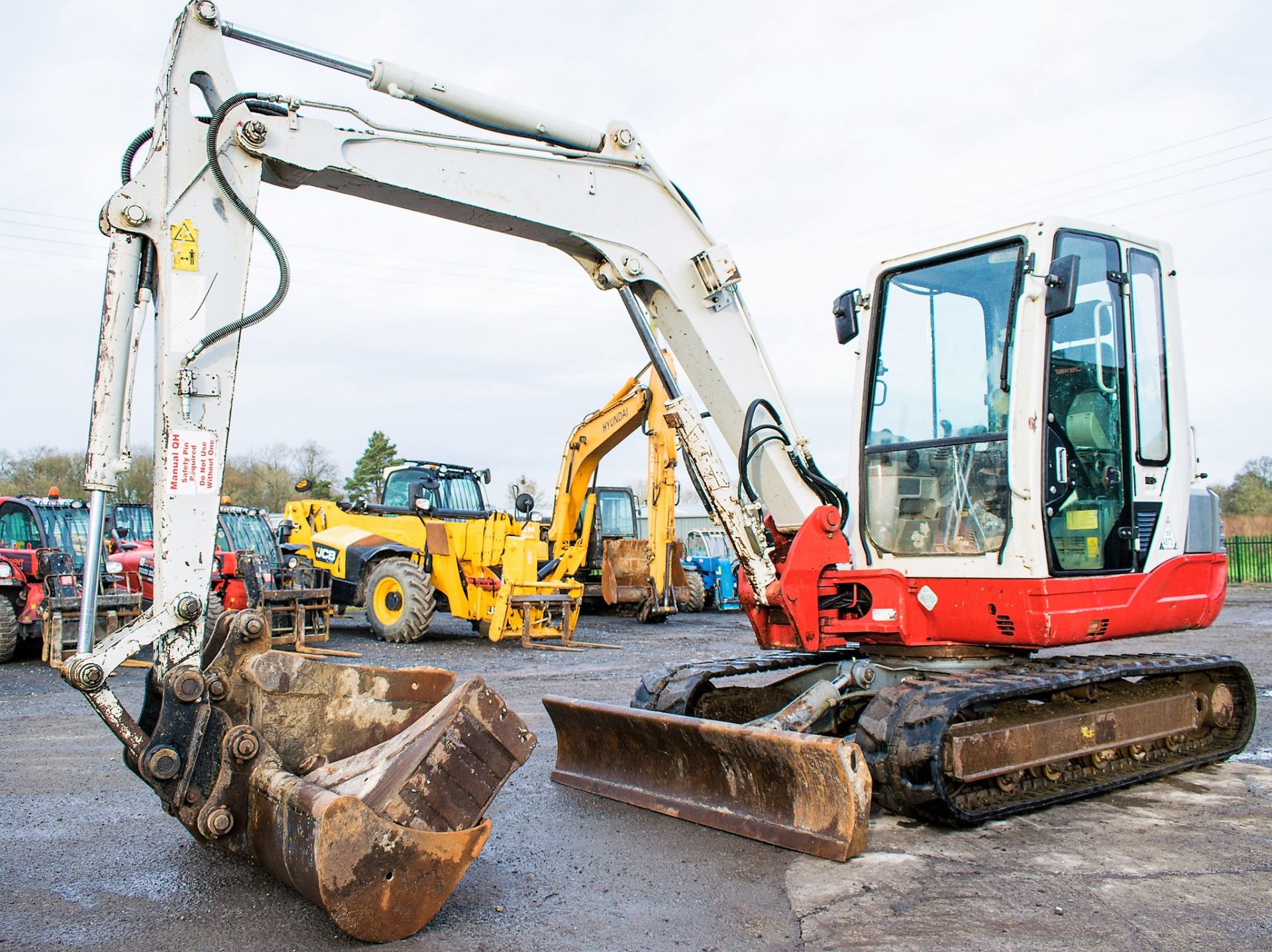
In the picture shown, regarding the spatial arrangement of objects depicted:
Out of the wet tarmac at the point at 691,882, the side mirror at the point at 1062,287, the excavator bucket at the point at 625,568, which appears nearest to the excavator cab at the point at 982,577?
the side mirror at the point at 1062,287

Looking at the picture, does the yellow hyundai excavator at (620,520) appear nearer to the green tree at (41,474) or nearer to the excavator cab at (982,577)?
the excavator cab at (982,577)

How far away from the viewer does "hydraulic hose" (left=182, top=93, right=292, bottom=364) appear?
4.24m

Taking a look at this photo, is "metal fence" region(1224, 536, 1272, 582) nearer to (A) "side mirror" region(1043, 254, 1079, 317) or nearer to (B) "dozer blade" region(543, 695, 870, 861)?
(A) "side mirror" region(1043, 254, 1079, 317)

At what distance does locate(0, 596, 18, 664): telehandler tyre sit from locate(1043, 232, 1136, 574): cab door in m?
10.8

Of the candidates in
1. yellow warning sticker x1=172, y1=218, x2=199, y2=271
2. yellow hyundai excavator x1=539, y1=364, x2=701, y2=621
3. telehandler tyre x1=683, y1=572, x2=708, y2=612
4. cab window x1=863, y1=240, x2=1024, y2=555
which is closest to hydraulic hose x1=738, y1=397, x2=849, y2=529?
cab window x1=863, y1=240, x2=1024, y2=555

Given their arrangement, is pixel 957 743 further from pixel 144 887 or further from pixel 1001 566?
Answer: pixel 144 887

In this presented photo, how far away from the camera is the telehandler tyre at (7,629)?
1103cm

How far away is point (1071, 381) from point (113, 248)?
→ 472 centimetres

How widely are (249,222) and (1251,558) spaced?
95.3 feet

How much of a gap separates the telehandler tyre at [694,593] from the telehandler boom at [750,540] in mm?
13251

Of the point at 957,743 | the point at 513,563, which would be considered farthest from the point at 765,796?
the point at 513,563

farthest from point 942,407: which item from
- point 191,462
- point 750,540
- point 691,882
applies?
point 191,462

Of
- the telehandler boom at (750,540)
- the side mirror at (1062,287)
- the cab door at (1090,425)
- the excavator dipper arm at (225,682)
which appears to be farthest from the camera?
the cab door at (1090,425)

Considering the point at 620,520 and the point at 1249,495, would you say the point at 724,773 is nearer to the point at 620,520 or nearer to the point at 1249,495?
the point at 620,520
